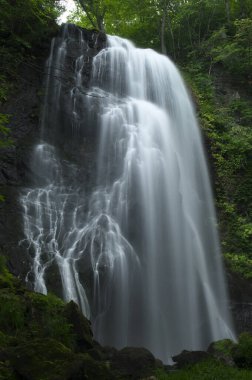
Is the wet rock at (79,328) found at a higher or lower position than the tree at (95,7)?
lower

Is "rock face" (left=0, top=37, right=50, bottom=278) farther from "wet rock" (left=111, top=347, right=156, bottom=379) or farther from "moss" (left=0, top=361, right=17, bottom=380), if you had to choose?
"moss" (left=0, top=361, right=17, bottom=380)

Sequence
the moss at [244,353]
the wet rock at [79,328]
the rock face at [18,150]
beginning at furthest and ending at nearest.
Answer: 1. the rock face at [18,150]
2. the moss at [244,353]
3. the wet rock at [79,328]

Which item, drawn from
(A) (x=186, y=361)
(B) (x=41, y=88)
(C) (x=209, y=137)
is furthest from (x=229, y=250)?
(B) (x=41, y=88)

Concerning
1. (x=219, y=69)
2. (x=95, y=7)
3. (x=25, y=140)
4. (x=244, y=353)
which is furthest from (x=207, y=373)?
(x=95, y=7)

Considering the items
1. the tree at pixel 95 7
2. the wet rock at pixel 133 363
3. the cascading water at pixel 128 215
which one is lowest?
the wet rock at pixel 133 363

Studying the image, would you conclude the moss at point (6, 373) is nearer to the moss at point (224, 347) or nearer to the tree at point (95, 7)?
the moss at point (224, 347)

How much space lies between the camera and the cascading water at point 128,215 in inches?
374

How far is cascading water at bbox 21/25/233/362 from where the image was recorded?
31.1 feet

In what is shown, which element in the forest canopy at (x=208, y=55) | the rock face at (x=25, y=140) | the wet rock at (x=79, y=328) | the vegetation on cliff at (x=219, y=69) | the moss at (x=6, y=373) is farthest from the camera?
the vegetation on cliff at (x=219, y=69)

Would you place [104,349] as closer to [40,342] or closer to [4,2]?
[40,342]

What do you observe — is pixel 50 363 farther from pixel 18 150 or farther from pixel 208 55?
pixel 208 55

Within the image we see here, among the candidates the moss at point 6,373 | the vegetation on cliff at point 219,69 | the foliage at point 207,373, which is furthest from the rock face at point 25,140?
the vegetation on cliff at point 219,69

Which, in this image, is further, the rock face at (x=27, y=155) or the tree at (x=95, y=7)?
the tree at (x=95, y=7)

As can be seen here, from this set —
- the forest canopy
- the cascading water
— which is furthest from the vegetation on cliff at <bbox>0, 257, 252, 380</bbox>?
the forest canopy
